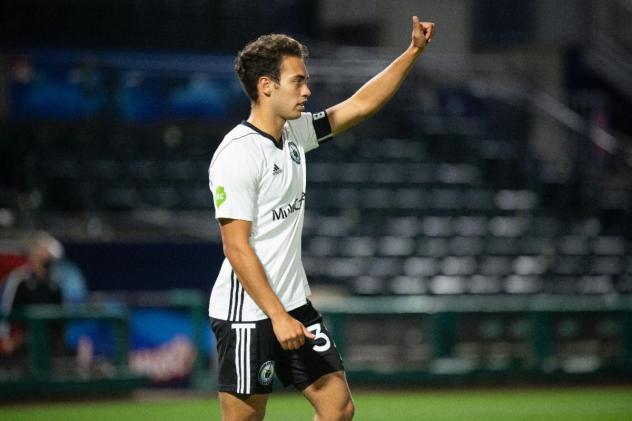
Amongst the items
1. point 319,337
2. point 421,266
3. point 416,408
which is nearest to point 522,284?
point 421,266

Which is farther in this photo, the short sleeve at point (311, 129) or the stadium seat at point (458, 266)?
the stadium seat at point (458, 266)

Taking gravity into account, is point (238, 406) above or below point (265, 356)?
below

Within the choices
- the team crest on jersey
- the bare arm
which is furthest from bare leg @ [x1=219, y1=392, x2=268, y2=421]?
the team crest on jersey

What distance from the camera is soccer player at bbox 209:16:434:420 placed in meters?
4.79

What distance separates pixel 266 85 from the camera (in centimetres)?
494

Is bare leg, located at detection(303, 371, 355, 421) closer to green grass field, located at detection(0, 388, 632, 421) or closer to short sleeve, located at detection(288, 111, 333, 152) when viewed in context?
short sleeve, located at detection(288, 111, 333, 152)

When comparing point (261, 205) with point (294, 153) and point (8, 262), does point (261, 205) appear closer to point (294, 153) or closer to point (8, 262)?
point (294, 153)

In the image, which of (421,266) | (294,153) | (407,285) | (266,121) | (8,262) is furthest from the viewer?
(421,266)

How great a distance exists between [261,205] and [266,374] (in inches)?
28.5

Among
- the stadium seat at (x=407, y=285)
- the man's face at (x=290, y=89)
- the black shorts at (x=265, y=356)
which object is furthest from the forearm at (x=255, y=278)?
the stadium seat at (x=407, y=285)

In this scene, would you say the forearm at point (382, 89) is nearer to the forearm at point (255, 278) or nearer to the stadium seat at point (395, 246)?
the forearm at point (255, 278)

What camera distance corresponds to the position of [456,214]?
16.2 metres

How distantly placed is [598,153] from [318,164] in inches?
166

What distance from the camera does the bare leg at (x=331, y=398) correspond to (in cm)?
502
